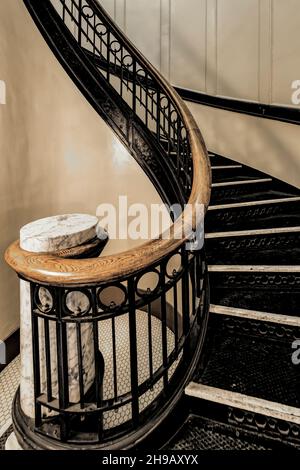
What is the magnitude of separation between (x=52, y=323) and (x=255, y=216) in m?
1.76

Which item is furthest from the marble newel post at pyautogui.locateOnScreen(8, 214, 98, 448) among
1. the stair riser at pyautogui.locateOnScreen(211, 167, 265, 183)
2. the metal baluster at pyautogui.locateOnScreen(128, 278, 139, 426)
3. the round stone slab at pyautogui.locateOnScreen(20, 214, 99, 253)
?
the stair riser at pyautogui.locateOnScreen(211, 167, 265, 183)

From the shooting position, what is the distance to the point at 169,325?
3064 millimetres

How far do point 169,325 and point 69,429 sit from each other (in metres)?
1.88

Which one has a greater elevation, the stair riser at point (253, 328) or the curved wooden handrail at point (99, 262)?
the curved wooden handrail at point (99, 262)

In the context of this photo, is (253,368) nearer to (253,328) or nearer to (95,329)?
(253,328)

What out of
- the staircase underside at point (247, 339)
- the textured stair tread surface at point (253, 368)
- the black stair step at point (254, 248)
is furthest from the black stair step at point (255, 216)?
the textured stair tread surface at point (253, 368)

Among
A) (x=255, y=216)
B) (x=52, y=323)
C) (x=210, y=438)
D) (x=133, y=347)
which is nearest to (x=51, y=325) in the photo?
(x=52, y=323)

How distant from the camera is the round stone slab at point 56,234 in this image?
49.0 inches

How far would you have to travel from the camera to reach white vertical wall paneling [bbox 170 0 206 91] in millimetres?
3992

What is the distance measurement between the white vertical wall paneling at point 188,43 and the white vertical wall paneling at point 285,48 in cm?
105

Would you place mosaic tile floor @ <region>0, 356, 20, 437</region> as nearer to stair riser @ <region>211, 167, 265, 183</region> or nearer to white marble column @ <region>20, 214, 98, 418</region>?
white marble column @ <region>20, 214, 98, 418</region>

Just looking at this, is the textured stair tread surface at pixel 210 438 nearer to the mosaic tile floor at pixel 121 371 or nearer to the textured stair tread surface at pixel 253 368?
the textured stair tread surface at pixel 253 368
